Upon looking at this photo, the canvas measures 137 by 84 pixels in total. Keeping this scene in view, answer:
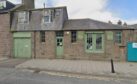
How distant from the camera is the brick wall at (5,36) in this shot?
19578 mm

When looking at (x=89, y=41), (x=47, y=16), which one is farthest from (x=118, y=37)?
(x=47, y=16)

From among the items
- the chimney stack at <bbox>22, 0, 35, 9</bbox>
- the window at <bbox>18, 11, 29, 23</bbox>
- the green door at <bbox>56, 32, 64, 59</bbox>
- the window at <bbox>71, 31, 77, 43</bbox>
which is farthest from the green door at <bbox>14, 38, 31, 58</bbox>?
the chimney stack at <bbox>22, 0, 35, 9</bbox>

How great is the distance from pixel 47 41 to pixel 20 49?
11.2 ft

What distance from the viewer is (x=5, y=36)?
1975cm

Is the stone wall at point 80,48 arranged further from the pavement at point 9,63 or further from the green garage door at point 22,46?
the pavement at point 9,63

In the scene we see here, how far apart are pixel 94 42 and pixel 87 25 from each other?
6.57ft

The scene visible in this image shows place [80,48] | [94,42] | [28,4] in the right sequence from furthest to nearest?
[28,4] → [80,48] → [94,42]

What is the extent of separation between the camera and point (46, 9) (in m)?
19.2

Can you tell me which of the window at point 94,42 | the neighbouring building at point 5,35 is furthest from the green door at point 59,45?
the neighbouring building at point 5,35

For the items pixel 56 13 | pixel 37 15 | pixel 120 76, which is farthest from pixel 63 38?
pixel 120 76

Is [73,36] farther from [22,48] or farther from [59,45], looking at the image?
[22,48]

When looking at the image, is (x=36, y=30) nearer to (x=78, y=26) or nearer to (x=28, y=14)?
(x=28, y=14)

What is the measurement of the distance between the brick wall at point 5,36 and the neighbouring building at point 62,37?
348mm

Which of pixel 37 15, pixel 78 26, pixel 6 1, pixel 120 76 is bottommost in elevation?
pixel 120 76
